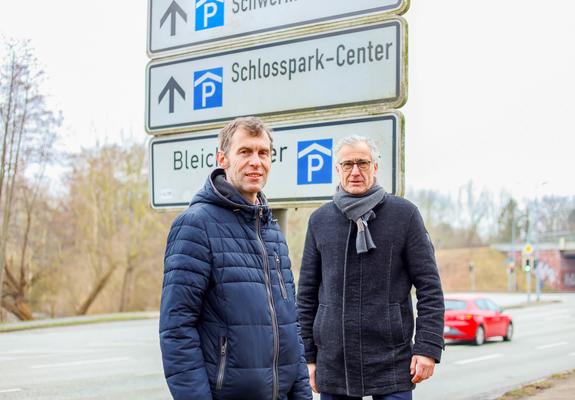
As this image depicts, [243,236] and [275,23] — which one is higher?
[275,23]

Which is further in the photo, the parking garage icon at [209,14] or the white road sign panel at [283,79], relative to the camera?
the parking garage icon at [209,14]

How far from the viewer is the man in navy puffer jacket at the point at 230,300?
263 centimetres

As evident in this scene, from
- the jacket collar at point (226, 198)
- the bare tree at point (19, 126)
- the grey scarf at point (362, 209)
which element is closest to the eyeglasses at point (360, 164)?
the grey scarf at point (362, 209)

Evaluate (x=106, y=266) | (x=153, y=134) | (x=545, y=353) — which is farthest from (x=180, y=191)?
(x=106, y=266)

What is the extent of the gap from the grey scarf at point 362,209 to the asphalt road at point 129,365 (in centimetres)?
701

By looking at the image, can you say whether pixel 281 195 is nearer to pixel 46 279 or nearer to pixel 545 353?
pixel 545 353

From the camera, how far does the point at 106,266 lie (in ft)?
115

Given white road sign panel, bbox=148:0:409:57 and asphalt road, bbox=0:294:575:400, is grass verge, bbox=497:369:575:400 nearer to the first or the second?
asphalt road, bbox=0:294:575:400

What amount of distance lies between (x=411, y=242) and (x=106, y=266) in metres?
33.0

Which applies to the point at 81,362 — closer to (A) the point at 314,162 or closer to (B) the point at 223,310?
(A) the point at 314,162

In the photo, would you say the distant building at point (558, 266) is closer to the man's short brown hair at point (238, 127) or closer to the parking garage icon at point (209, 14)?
the parking garage icon at point (209, 14)

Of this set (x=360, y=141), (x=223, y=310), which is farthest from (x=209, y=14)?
(x=223, y=310)

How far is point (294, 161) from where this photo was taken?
4.06 metres

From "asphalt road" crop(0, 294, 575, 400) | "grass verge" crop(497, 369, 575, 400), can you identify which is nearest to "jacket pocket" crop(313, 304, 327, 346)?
"grass verge" crop(497, 369, 575, 400)
